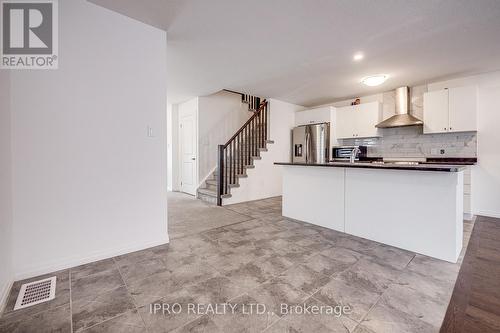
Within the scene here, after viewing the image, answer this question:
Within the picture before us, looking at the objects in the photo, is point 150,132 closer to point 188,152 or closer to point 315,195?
point 315,195

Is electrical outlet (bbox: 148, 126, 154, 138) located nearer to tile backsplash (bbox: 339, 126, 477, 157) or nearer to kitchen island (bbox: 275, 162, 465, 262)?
kitchen island (bbox: 275, 162, 465, 262)

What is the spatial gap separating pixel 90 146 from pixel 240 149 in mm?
3268

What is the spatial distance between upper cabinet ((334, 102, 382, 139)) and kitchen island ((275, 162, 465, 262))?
2526 mm

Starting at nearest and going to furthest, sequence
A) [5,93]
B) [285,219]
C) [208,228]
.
A: [5,93] < [208,228] < [285,219]

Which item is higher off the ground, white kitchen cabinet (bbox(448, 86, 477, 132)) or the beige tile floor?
white kitchen cabinet (bbox(448, 86, 477, 132))

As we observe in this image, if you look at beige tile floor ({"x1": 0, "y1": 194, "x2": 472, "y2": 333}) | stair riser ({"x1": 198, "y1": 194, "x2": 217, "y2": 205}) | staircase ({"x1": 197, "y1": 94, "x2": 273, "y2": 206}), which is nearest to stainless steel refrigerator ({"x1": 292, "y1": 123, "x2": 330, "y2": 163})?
staircase ({"x1": 197, "y1": 94, "x2": 273, "y2": 206})

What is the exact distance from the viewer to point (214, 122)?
575 centimetres

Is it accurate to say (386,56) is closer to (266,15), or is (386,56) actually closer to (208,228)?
(266,15)

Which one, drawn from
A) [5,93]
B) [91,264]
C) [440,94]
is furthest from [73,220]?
[440,94]

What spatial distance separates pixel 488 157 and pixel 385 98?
6.96ft

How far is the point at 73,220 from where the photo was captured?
2.01m

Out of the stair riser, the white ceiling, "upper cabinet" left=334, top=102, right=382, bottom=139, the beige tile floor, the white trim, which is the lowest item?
the beige tile floor

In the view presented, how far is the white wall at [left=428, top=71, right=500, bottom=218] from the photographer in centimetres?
366

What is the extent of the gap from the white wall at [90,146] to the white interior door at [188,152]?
314 centimetres
